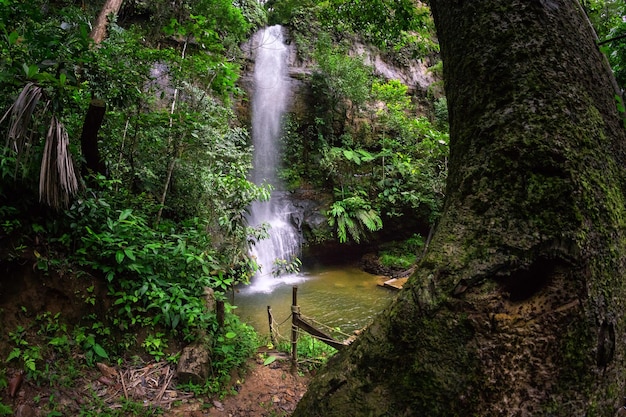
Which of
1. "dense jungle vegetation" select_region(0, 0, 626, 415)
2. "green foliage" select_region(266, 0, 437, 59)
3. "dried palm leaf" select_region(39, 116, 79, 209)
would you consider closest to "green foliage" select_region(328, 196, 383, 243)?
"dense jungle vegetation" select_region(0, 0, 626, 415)

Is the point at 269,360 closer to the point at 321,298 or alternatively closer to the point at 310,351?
the point at 310,351

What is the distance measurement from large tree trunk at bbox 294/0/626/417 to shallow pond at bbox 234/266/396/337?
15.9 feet

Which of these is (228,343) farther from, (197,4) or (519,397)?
(197,4)

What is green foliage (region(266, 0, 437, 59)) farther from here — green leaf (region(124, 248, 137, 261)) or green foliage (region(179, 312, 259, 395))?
green foliage (region(179, 312, 259, 395))

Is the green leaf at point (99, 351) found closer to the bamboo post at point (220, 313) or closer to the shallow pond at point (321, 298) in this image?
the bamboo post at point (220, 313)

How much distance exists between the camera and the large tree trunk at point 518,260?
976mm

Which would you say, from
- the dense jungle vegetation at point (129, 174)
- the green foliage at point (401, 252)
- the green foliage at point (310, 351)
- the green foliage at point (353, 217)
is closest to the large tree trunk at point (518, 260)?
the dense jungle vegetation at point (129, 174)

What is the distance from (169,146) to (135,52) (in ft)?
5.13

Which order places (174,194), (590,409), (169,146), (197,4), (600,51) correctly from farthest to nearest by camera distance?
(197,4) → (174,194) → (169,146) → (600,51) → (590,409)

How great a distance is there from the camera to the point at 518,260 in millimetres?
1045

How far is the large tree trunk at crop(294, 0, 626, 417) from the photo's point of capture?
976 millimetres

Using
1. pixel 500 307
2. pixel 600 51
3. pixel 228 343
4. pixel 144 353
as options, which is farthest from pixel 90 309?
pixel 600 51

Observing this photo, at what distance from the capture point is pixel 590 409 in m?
0.95

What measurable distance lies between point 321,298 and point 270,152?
6332 millimetres
